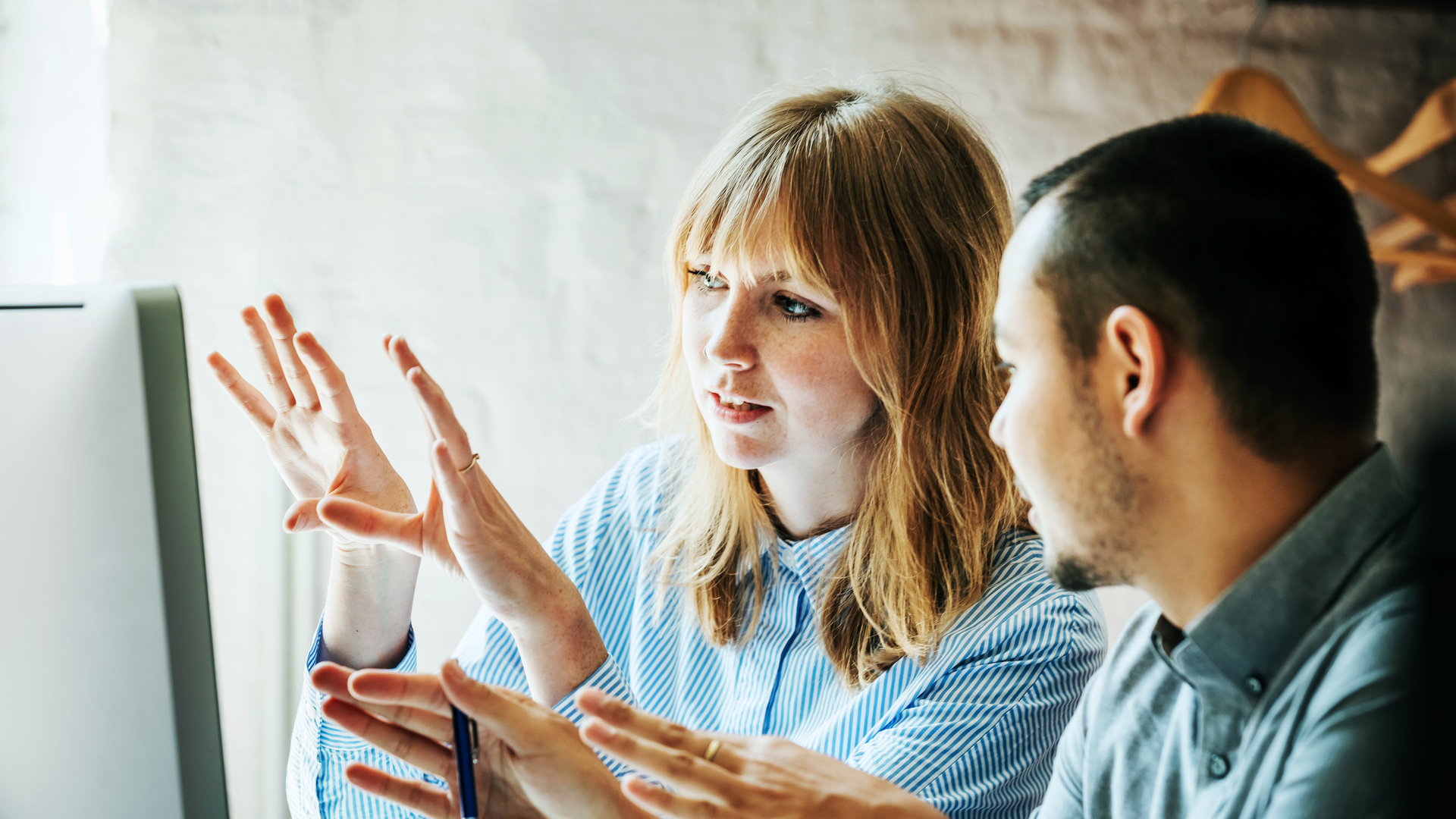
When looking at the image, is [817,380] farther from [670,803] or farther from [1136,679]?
[670,803]

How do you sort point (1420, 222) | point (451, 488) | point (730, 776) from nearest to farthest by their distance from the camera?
point (730, 776) < point (451, 488) < point (1420, 222)

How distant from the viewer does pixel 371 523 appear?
1.03m

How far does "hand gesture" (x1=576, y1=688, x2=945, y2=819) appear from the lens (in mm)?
734

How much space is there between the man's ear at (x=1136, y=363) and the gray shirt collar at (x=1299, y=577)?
124 millimetres

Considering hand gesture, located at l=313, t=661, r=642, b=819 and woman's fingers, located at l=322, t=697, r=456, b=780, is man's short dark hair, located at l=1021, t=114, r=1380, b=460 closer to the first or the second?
hand gesture, located at l=313, t=661, r=642, b=819

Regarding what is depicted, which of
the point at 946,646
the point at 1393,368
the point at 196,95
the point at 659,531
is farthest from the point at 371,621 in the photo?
the point at 1393,368

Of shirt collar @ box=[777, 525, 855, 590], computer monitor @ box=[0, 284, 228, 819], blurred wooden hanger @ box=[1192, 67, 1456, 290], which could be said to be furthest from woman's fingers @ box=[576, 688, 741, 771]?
blurred wooden hanger @ box=[1192, 67, 1456, 290]

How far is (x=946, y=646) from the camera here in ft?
3.84

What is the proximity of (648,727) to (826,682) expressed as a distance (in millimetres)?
521

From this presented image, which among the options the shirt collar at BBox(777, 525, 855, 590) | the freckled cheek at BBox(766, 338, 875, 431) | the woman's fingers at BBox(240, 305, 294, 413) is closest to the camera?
the woman's fingers at BBox(240, 305, 294, 413)

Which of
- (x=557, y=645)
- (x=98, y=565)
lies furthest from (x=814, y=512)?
(x=98, y=565)

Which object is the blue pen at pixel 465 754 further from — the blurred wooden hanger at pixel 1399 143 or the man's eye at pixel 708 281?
the blurred wooden hanger at pixel 1399 143

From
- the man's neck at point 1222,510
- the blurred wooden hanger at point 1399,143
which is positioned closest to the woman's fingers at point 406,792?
the man's neck at point 1222,510

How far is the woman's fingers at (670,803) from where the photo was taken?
28.1 inches
